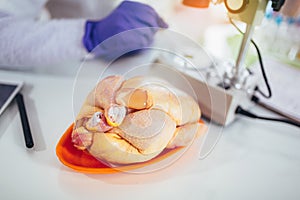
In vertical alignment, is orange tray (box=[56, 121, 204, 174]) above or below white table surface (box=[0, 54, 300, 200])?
above

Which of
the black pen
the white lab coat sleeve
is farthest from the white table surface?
the white lab coat sleeve

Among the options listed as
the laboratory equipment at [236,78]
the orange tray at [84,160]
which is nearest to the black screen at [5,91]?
the orange tray at [84,160]

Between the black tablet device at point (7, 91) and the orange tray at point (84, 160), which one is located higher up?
the orange tray at point (84, 160)

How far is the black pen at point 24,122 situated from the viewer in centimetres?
36

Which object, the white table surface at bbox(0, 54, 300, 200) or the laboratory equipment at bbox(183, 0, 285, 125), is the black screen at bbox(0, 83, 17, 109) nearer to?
the white table surface at bbox(0, 54, 300, 200)

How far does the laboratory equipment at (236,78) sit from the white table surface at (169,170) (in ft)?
0.11

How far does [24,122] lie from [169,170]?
23 cm

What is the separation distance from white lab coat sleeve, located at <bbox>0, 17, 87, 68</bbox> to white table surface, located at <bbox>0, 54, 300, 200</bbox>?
0.11 m

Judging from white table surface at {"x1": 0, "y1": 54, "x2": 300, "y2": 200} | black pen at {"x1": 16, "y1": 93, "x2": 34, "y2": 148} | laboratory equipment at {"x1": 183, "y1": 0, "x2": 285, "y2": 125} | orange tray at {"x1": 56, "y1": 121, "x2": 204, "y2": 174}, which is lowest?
white table surface at {"x1": 0, "y1": 54, "x2": 300, "y2": 200}

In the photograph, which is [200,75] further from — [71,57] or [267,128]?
[71,57]

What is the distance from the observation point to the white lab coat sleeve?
51 cm

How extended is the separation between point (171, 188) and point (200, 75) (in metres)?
0.19

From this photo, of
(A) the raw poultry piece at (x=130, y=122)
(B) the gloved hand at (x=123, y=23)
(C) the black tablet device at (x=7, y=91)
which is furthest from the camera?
(B) the gloved hand at (x=123, y=23)

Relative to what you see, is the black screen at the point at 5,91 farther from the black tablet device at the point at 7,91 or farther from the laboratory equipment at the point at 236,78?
the laboratory equipment at the point at 236,78
